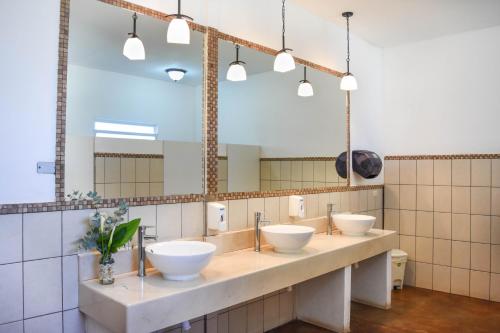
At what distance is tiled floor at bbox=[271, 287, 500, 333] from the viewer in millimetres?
3188

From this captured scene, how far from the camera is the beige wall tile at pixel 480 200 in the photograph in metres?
3.93

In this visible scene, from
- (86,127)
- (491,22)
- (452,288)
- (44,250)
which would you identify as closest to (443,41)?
(491,22)

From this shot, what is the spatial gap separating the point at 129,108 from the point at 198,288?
3.63 feet

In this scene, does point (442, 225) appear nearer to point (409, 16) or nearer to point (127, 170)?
point (409, 16)

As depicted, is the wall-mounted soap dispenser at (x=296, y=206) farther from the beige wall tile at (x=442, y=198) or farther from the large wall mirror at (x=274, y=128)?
the beige wall tile at (x=442, y=198)

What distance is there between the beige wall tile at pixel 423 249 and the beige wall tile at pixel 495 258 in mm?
571

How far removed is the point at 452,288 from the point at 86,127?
384 centimetres

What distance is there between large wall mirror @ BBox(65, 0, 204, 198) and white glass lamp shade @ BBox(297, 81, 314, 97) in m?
1.16

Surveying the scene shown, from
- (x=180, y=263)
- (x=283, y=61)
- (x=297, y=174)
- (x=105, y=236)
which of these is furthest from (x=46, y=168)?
(x=297, y=174)

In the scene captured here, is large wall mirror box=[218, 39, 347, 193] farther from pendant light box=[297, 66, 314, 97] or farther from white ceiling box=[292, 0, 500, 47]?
white ceiling box=[292, 0, 500, 47]

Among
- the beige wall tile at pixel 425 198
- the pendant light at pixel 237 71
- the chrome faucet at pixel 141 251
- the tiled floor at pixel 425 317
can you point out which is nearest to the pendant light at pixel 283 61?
the pendant light at pixel 237 71

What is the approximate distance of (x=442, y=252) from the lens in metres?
4.20

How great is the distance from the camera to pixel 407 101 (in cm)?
446

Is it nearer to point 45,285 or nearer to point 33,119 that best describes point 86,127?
point 33,119
